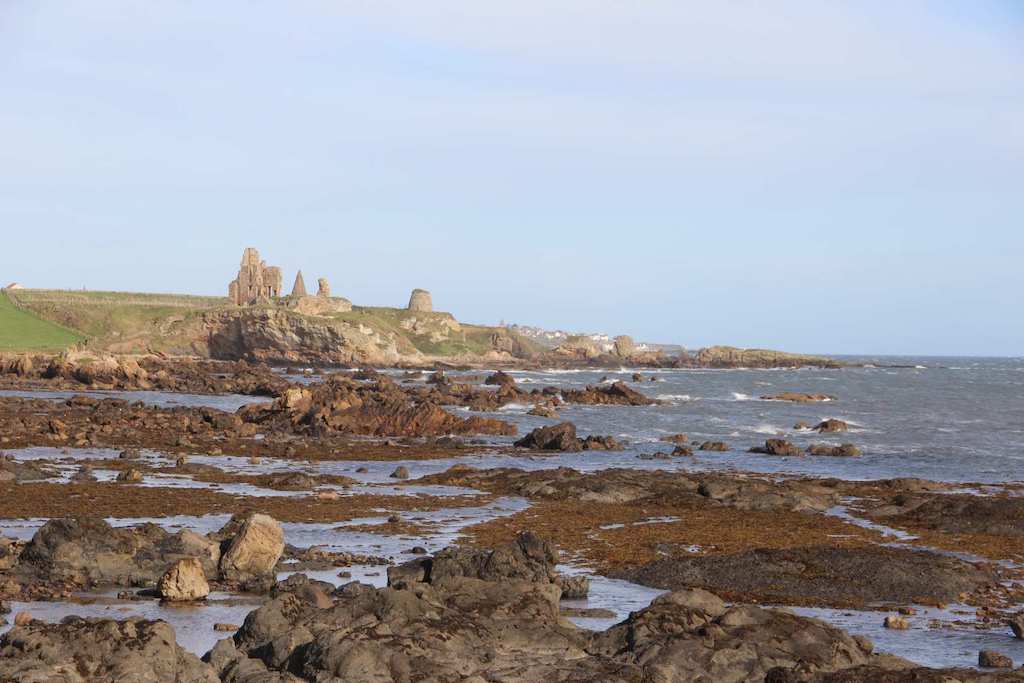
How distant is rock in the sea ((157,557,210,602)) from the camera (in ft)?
69.2

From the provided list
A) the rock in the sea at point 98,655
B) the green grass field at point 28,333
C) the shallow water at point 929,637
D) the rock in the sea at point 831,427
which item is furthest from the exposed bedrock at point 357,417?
the green grass field at point 28,333

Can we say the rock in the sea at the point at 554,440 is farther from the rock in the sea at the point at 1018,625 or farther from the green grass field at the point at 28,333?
the green grass field at the point at 28,333

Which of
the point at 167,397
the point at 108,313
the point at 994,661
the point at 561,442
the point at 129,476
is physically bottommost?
the point at 167,397

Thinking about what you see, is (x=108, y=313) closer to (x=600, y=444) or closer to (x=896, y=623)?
(x=600, y=444)

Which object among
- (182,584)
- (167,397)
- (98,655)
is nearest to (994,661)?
(98,655)

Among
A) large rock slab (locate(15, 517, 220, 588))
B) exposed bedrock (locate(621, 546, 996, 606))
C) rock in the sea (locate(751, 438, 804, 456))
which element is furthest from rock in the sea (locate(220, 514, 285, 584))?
rock in the sea (locate(751, 438, 804, 456))

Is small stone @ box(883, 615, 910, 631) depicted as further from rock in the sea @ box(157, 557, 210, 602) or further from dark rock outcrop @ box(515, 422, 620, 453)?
dark rock outcrop @ box(515, 422, 620, 453)

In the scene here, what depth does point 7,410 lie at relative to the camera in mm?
65125

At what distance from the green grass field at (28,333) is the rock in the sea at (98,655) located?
10967 centimetres

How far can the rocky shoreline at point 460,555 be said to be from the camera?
15516mm

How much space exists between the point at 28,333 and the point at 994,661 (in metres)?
131

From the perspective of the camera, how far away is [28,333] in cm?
13125

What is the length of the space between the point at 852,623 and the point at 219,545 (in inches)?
510

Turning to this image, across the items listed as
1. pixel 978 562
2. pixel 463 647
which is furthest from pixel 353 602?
pixel 978 562
